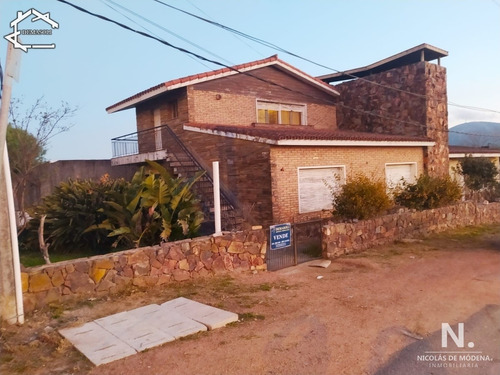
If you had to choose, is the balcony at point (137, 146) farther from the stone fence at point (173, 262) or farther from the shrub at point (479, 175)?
the shrub at point (479, 175)

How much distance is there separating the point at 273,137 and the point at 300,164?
5.47 ft

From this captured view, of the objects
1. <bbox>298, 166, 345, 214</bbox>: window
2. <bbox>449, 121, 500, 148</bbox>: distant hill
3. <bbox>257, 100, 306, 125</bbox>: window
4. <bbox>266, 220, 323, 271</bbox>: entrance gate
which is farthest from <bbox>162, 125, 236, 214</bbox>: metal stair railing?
<bbox>449, 121, 500, 148</bbox>: distant hill

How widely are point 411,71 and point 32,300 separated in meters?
17.9

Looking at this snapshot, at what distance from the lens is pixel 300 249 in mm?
10141

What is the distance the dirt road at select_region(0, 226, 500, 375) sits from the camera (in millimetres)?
4133

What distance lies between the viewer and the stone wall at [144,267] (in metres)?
5.78

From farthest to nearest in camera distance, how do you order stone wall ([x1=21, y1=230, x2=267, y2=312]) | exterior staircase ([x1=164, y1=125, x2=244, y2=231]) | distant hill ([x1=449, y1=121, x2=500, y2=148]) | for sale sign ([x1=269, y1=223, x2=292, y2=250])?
distant hill ([x1=449, y1=121, x2=500, y2=148])
exterior staircase ([x1=164, y1=125, x2=244, y2=231])
for sale sign ([x1=269, y1=223, x2=292, y2=250])
stone wall ([x1=21, y1=230, x2=267, y2=312])

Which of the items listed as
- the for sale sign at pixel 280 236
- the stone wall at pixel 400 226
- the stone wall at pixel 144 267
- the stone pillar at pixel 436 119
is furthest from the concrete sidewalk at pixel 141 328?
the stone pillar at pixel 436 119

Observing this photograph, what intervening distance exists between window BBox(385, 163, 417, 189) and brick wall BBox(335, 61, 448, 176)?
0.99 m

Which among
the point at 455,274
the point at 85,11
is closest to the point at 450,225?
the point at 455,274

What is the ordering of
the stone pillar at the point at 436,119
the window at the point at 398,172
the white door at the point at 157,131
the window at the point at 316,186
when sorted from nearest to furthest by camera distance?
1. the window at the point at 316,186
2. the window at the point at 398,172
3. the white door at the point at 157,131
4. the stone pillar at the point at 436,119

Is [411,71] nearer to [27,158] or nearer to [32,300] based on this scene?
[27,158]

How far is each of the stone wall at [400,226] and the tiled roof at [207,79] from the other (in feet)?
21.1

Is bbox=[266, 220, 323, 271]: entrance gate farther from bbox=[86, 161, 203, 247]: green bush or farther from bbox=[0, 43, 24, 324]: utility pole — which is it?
bbox=[0, 43, 24, 324]: utility pole
